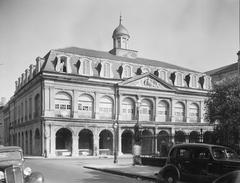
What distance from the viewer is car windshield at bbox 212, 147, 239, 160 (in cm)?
1243

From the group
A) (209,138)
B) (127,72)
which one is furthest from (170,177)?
(127,72)

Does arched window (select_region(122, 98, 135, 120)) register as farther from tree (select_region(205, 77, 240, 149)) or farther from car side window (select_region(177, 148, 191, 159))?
car side window (select_region(177, 148, 191, 159))

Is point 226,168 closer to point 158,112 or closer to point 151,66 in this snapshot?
point 158,112

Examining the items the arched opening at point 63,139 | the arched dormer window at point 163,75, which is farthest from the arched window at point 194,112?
the arched opening at point 63,139

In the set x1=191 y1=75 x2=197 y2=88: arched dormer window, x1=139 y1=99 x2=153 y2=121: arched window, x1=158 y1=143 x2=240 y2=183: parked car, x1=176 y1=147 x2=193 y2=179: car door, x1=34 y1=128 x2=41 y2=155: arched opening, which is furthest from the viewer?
x1=191 y1=75 x2=197 y2=88: arched dormer window

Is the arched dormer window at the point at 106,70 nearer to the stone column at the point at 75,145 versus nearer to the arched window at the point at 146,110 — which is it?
the arched window at the point at 146,110

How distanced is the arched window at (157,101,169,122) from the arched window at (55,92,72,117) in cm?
1398

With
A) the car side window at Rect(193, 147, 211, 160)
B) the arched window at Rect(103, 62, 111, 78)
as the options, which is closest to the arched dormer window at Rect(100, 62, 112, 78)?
the arched window at Rect(103, 62, 111, 78)

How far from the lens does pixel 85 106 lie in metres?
42.1

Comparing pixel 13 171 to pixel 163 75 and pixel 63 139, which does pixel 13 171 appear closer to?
pixel 63 139

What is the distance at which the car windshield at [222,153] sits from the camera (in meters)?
12.4

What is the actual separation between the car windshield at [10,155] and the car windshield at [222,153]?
300 inches

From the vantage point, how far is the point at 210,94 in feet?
72.5

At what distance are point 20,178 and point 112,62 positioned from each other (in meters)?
35.9
